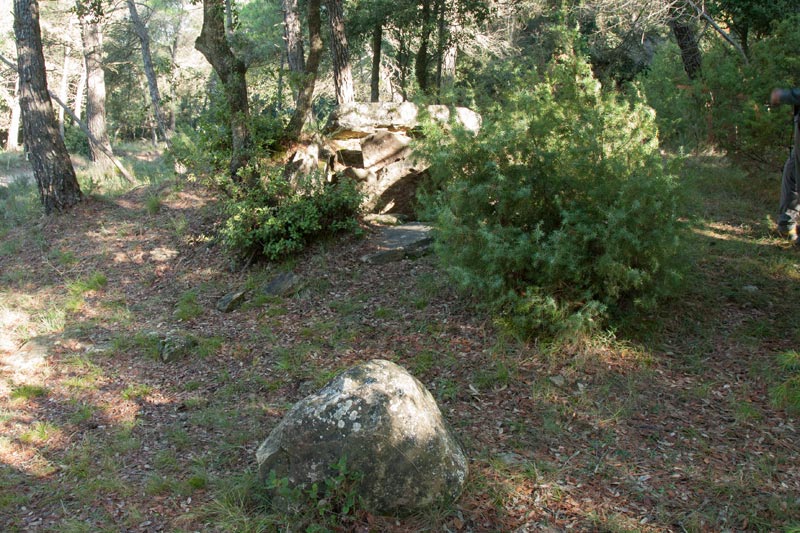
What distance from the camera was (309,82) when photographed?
8.67 meters

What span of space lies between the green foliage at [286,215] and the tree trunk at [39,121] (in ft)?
15.6

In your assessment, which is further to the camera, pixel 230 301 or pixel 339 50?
pixel 339 50

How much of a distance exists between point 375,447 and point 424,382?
66.8 inches

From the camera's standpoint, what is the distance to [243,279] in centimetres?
789

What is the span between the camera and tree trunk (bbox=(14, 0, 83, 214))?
33.9 ft

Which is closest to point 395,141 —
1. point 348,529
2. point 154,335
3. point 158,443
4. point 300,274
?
point 300,274

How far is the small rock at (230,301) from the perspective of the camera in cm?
725

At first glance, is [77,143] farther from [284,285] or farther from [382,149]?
[284,285]

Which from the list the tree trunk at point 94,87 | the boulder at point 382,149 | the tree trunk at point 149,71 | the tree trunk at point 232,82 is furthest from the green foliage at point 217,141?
the tree trunk at point 94,87

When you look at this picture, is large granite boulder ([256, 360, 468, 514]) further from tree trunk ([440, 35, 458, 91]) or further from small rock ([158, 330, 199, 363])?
tree trunk ([440, 35, 458, 91])

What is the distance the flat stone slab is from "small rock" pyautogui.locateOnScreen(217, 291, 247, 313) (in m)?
1.61

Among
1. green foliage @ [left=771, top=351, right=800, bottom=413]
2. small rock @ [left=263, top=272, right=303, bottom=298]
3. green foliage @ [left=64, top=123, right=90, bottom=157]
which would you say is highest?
green foliage @ [left=64, top=123, right=90, bottom=157]

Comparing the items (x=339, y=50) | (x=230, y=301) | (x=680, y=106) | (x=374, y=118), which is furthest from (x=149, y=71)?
(x=680, y=106)

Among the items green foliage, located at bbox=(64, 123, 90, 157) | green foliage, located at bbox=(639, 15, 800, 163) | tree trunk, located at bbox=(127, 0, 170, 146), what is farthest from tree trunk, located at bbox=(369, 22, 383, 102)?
green foliage, located at bbox=(64, 123, 90, 157)
